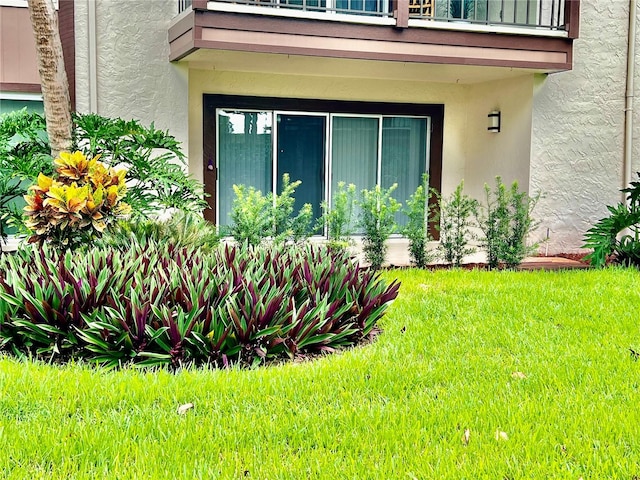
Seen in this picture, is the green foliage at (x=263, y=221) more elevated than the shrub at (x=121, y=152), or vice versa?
the shrub at (x=121, y=152)

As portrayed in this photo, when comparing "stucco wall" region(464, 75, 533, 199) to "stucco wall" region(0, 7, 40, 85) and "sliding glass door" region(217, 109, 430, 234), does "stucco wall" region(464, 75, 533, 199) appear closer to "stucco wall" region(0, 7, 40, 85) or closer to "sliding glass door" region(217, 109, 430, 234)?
"sliding glass door" region(217, 109, 430, 234)

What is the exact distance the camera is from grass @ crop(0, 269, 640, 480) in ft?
11.3

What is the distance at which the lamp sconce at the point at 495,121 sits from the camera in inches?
467

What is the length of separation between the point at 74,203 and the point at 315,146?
18.9ft

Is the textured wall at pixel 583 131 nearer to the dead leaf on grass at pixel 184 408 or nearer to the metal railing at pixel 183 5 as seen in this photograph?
the metal railing at pixel 183 5

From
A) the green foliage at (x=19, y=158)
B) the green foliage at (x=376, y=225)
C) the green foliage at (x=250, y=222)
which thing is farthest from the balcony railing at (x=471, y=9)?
the green foliage at (x=250, y=222)

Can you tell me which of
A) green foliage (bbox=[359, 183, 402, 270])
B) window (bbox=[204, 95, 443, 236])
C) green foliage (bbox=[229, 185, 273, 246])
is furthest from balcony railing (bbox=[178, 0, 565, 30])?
green foliage (bbox=[229, 185, 273, 246])

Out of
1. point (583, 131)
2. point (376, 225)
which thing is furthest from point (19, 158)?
point (583, 131)

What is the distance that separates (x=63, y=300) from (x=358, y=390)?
2.39 meters

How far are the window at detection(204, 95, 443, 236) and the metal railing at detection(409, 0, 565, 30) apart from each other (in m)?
1.70

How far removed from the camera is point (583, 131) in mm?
11562

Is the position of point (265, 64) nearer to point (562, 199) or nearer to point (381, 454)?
point (562, 199)

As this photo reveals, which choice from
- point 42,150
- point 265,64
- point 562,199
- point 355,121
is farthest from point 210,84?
point 562,199

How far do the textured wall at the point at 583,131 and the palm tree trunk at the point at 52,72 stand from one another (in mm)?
7160
